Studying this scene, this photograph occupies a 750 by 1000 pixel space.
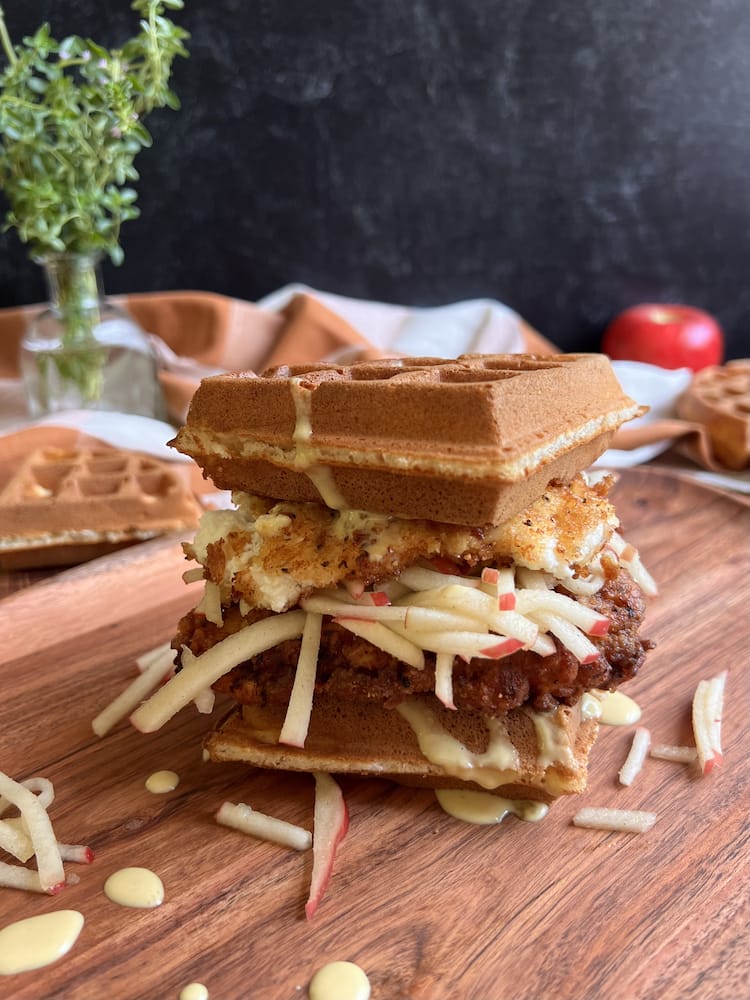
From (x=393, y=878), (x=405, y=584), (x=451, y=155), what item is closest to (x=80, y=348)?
(x=405, y=584)

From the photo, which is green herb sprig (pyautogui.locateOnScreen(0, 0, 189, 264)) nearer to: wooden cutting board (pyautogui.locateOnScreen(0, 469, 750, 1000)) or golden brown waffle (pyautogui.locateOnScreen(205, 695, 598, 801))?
wooden cutting board (pyautogui.locateOnScreen(0, 469, 750, 1000))

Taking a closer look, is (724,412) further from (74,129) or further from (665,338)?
(74,129)

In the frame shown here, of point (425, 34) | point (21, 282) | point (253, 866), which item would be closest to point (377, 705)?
point (253, 866)

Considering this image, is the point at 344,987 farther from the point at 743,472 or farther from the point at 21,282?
the point at 21,282

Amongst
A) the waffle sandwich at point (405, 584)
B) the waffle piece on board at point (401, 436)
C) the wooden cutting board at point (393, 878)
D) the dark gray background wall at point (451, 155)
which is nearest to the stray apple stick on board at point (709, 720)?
the wooden cutting board at point (393, 878)

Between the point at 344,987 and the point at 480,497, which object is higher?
the point at 480,497

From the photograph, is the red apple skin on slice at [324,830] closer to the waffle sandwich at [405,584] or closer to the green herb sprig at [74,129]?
the waffle sandwich at [405,584]

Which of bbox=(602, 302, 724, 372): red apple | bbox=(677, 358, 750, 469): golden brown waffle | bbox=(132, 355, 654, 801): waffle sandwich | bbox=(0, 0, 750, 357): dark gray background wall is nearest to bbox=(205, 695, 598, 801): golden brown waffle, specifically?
bbox=(132, 355, 654, 801): waffle sandwich
